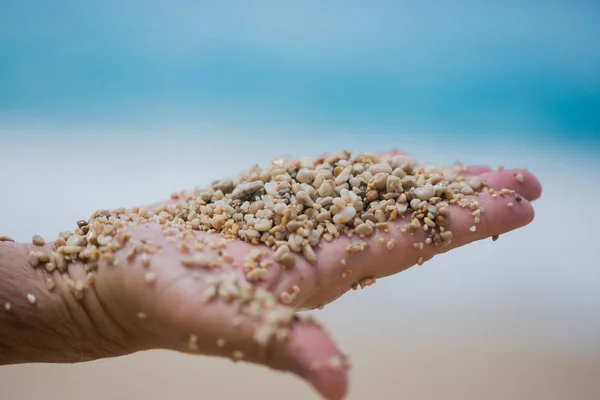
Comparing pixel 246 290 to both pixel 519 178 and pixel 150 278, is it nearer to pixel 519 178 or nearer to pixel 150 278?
pixel 150 278

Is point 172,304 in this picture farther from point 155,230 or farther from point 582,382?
point 582,382

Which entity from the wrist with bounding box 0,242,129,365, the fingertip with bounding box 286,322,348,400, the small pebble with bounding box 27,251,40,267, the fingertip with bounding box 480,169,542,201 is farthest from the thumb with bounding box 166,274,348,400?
the fingertip with bounding box 480,169,542,201

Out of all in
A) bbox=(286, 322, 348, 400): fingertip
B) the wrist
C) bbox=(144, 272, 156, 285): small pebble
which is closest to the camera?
bbox=(286, 322, 348, 400): fingertip

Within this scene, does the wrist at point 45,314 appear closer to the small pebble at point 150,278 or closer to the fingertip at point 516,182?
the small pebble at point 150,278

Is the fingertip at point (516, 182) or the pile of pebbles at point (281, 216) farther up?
the fingertip at point (516, 182)

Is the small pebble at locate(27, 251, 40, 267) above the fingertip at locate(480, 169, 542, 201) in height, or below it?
below

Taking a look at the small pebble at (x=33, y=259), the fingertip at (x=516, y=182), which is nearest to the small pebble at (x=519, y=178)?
the fingertip at (x=516, y=182)

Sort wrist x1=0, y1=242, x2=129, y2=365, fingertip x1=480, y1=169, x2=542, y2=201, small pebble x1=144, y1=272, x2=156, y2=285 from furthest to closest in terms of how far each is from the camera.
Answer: fingertip x1=480, y1=169, x2=542, y2=201, wrist x1=0, y1=242, x2=129, y2=365, small pebble x1=144, y1=272, x2=156, y2=285

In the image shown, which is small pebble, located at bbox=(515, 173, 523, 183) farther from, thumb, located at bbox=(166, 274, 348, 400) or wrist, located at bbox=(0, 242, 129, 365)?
wrist, located at bbox=(0, 242, 129, 365)
